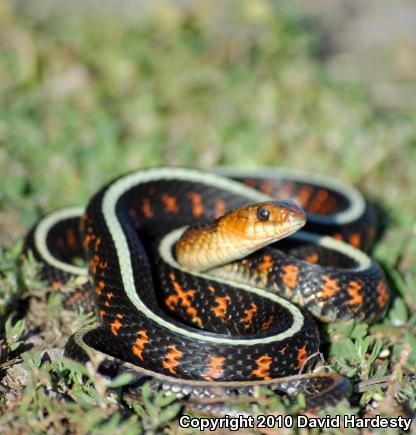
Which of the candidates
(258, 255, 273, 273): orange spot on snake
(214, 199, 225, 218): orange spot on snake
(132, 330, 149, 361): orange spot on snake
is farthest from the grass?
(214, 199, 225, 218): orange spot on snake

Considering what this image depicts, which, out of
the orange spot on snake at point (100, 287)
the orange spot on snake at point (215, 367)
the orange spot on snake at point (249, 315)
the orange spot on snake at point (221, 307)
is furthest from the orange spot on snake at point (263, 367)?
the orange spot on snake at point (100, 287)

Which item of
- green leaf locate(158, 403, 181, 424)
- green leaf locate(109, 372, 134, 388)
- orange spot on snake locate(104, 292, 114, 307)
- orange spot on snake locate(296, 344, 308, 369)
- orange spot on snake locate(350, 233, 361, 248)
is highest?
orange spot on snake locate(104, 292, 114, 307)

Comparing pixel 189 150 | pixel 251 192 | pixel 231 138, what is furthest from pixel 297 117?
pixel 251 192

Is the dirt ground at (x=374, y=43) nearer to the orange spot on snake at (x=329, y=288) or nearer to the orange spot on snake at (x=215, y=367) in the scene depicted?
the orange spot on snake at (x=329, y=288)

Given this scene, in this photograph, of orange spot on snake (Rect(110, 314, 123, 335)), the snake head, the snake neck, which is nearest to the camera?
orange spot on snake (Rect(110, 314, 123, 335))

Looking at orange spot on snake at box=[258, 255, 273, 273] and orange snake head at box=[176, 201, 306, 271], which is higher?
orange snake head at box=[176, 201, 306, 271]

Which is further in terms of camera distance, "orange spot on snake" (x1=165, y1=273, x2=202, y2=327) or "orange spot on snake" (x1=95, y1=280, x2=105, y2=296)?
"orange spot on snake" (x1=165, y1=273, x2=202, y2=327)

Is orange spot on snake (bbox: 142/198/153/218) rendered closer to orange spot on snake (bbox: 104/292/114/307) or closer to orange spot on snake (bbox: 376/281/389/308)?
orange spot on snake (bbox: 104/292/114/307)
